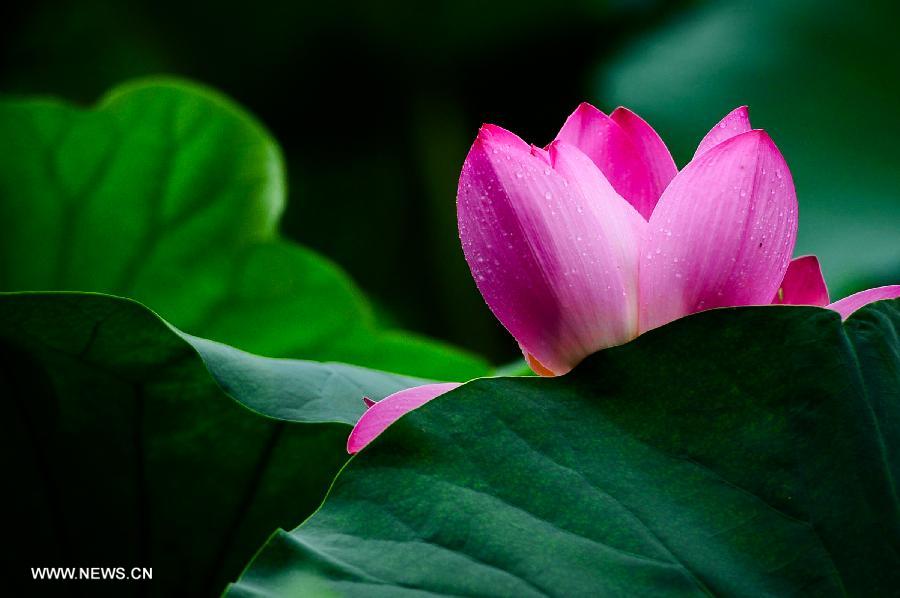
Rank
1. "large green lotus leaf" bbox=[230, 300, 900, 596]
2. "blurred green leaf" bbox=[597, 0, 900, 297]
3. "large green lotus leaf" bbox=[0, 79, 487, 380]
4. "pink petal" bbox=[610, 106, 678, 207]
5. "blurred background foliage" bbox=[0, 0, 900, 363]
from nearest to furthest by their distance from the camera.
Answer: "large green lotus leaf" bbox=[230, 300, 900, 596] < "pink petal" bbox=[610, 106, 678, 207] < "large green lotus leaf" bbox=[0, 79, 487, 380] < "blurred green leaf" bbox=[597, 0, 900, 297] < "blurred background foliage" bbox=[0, 0, 900, 363]

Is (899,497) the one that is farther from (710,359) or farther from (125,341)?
(125,341)

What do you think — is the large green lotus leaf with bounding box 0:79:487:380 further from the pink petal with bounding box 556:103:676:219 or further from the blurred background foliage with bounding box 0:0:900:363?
the blurred background foliage with bounding box 0:0:900:363

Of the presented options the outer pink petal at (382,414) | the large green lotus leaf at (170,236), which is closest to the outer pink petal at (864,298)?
the outer pink petal at (382,414)

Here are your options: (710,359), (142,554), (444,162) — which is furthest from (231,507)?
(444,162)

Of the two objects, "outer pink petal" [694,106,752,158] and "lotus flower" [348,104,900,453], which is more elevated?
"outer pink petal" [694,106,752,158]

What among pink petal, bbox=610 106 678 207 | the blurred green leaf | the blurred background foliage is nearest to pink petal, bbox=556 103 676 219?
pink petal, bbox=610 106 678 207

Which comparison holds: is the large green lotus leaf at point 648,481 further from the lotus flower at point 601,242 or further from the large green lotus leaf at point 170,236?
the large green lotus leaf at point 170,236
